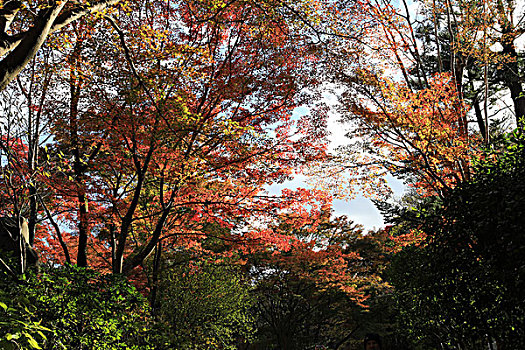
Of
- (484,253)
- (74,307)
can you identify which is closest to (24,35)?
(74,307)

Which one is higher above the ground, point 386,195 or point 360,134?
point 360,134

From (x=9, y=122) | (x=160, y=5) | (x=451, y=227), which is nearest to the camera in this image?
(x=451, y=227)

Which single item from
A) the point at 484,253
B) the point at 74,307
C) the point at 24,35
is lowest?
the point at 74,307

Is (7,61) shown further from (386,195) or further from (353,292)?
(353,292)

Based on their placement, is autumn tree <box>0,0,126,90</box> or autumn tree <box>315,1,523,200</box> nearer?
autumn tree <box>0,0,126,90</box>

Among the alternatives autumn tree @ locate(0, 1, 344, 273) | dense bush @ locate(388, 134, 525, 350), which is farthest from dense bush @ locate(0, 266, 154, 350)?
dense bush @ locate(388, 134, 525, 350)

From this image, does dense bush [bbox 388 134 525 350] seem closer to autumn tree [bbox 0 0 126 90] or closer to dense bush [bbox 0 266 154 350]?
dense bush [bbox 0 266 154 350]

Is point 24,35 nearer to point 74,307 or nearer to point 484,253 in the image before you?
point 74,307

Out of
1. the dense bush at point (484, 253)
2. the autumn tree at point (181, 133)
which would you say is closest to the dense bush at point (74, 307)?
the autumn tree at point (181, 133)

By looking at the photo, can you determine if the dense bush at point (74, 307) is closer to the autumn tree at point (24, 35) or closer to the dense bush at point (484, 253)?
the autumn tree at point (24, 35)

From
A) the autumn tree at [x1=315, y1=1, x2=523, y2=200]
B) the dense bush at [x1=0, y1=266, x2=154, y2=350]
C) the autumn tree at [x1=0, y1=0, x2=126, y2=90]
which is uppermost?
the autumn tree at [x1=315, y1=1, x2=523, y2=200]

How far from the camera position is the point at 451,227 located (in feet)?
13.3

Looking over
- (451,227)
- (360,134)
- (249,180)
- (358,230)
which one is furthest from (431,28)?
(451,227)

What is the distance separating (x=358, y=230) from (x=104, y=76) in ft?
41.7
